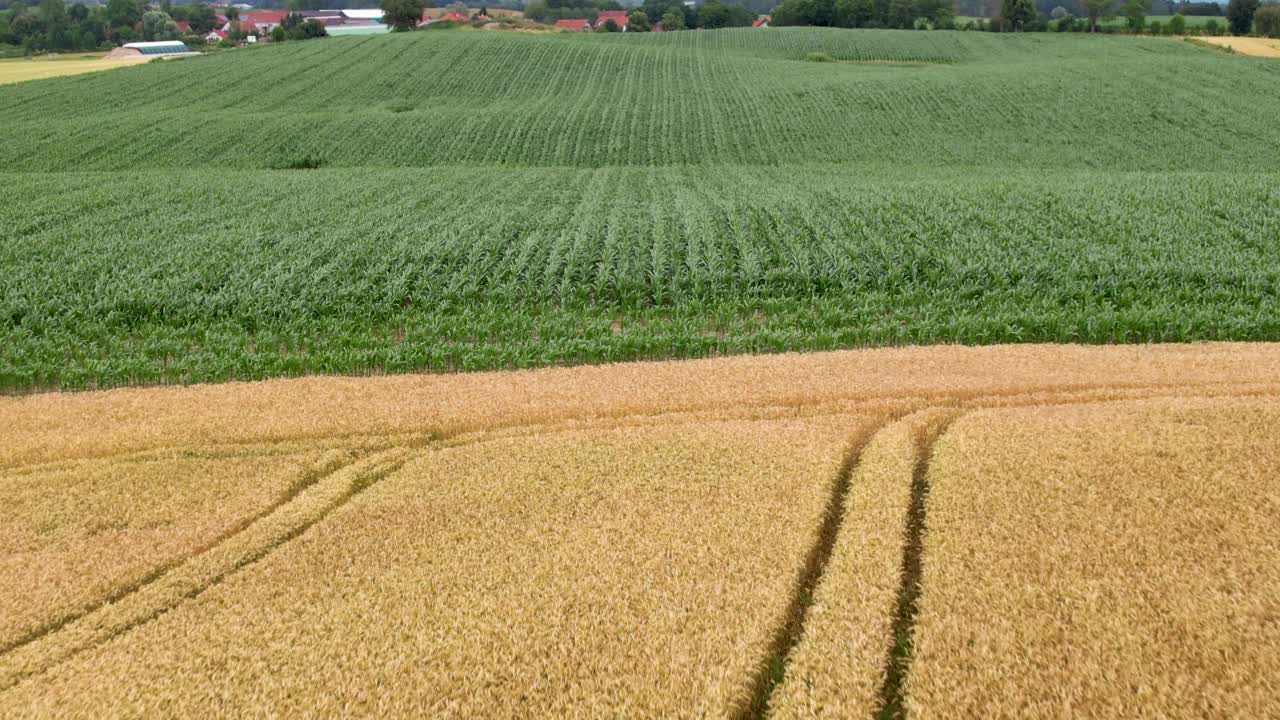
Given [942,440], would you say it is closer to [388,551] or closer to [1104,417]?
[1104,417]

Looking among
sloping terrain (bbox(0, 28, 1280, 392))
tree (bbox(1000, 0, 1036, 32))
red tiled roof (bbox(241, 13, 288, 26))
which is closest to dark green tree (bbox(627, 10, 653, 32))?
tree (bbox(1000, 0, 1036, 32))

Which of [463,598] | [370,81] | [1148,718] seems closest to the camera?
[1148,718]

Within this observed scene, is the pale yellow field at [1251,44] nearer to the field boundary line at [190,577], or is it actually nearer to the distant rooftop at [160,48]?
the field boundary line at [190,577]

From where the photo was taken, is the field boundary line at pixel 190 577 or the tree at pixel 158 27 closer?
the field boundary line at pixel 190 577

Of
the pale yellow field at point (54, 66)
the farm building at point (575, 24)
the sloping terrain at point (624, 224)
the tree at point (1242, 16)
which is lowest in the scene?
the sloping terrain at point (624, 224)

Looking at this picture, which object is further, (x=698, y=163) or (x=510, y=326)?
(x=698, y=163)

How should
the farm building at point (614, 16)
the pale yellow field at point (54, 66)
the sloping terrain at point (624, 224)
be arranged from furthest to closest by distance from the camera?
the farm building at point (614, 16)
the pale yellow field at point (54, 66)
the sloping terrain at point (624, 224)

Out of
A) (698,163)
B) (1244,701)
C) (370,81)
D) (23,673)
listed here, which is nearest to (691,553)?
(1244,701)

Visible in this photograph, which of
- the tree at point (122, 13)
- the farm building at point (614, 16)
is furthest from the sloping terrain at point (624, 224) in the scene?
the farm building at point (614, 16)
